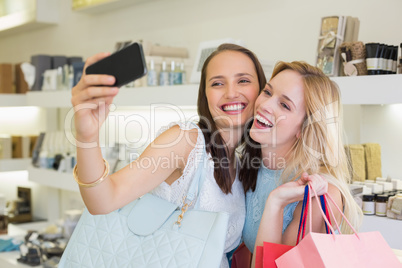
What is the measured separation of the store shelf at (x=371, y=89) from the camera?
1.40m

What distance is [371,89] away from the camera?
1.45 metres

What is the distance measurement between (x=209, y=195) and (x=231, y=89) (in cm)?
30

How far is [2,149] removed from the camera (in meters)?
3.23

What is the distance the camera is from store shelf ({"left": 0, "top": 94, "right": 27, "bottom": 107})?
122 inches

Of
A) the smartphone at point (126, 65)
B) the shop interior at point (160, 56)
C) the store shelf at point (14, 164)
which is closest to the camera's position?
the smartphone at point (126, 65)

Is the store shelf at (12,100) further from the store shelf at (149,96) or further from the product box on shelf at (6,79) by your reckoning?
the store shelf at (149,96)

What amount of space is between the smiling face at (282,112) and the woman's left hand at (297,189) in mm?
176

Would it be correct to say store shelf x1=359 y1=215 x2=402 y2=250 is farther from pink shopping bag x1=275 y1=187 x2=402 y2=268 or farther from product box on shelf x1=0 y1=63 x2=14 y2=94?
product box on shelf x1=0 y1=63 x2=14 y2=94

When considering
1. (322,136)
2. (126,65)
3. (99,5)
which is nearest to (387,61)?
(322,136)

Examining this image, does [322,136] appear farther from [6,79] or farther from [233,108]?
[6,79]

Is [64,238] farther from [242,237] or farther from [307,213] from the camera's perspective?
[307,213]

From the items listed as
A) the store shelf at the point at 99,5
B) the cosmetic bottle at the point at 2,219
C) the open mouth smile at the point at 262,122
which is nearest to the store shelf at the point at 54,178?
the cosmetic bottle at the point at 2,219

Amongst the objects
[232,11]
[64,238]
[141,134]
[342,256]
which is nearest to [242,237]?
[342,256]

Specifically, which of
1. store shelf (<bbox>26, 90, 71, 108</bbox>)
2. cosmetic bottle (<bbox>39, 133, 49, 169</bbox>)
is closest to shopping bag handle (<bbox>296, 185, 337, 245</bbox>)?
store shelf (<bbox>26, 90, 71, 108</bbox>)
